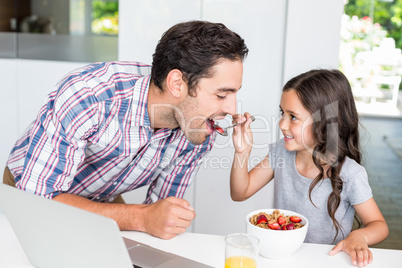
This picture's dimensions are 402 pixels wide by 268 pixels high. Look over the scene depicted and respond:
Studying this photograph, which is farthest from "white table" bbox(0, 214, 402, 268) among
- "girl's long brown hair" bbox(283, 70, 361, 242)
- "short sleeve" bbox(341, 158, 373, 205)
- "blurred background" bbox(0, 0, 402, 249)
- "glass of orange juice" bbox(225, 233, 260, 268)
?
"blurred background" bbox(0, 0, 402, 249)

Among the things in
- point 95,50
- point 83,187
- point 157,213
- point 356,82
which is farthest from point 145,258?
point 356,82

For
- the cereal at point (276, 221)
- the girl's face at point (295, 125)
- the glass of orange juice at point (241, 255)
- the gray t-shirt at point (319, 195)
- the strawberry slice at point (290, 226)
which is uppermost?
the girl's face at point (295, 125)

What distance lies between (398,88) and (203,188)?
4.07 metres

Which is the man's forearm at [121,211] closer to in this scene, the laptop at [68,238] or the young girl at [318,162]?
the laptop at [68,238]

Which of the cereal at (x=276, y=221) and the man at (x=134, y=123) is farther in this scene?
the man at (x=134, y=123)

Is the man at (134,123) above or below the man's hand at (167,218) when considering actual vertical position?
above

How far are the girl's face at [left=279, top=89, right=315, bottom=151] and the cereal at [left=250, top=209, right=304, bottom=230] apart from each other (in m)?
0.37

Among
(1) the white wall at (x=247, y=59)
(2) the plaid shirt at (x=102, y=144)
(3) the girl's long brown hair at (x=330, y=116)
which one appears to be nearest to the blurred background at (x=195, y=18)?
(1) the white wall at (x=247, y=59)

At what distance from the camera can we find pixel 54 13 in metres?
2.71

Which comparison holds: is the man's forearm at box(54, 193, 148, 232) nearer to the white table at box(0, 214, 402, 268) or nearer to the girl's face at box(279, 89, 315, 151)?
the white table at box(0, 214, 402, 268)

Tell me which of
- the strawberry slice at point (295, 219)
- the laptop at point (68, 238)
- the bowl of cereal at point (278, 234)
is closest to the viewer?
the laptop at point (68, 238)

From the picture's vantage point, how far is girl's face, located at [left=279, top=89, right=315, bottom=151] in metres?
1.53

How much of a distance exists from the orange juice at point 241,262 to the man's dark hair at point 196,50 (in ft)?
2.07

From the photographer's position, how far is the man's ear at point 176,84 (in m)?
1.47
